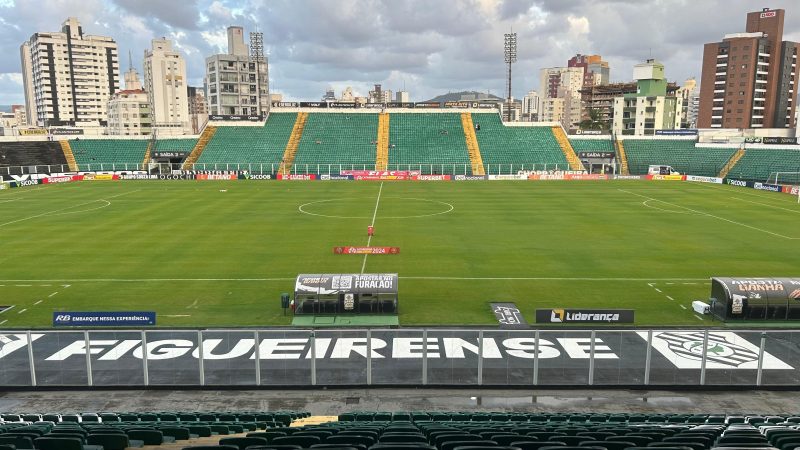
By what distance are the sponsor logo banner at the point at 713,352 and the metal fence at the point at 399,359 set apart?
0.04 metres

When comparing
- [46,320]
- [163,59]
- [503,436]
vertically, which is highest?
[163,59]

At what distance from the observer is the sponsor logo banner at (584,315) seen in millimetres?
23094

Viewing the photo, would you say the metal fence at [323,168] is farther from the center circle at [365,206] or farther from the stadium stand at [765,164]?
the center circle at [365,206]

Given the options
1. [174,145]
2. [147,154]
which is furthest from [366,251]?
[174,145]

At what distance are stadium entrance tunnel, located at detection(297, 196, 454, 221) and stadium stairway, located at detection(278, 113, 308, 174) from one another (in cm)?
3844

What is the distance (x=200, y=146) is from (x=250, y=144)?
374 inches

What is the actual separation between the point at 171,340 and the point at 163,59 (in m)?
187

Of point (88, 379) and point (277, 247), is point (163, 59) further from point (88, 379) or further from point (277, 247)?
point (88, 379)

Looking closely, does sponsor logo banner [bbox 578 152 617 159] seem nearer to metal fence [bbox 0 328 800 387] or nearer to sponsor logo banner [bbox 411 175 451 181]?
sponsor logo banner [bbox 411 175 451 181]

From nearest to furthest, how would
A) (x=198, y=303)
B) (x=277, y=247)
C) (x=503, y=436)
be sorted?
(x=503, y=436) → (x=198, y=303) → (x=277, y=247)

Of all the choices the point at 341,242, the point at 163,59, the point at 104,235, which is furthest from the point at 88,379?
the point at 163,59

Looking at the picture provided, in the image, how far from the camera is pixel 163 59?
184250 mm

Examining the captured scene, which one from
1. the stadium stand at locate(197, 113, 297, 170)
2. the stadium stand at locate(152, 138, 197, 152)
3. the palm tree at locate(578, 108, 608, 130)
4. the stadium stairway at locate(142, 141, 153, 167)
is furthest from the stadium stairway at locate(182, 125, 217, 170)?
the palm tree at locate(578, 108, 608, 130)

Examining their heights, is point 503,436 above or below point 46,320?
above
